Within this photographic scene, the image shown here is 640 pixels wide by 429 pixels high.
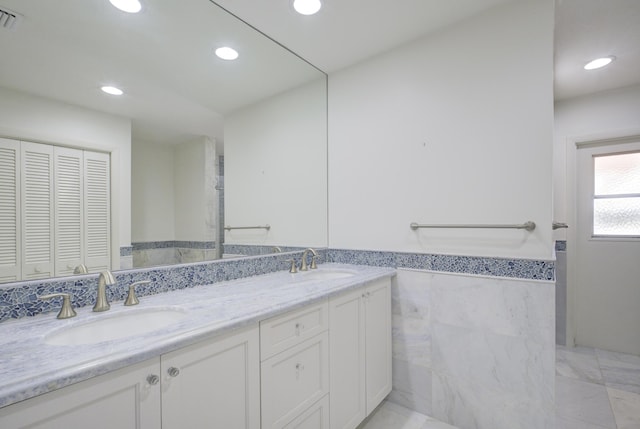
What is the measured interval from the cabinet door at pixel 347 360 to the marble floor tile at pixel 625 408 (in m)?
1.53

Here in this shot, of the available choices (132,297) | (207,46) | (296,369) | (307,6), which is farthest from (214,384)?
(307,6)

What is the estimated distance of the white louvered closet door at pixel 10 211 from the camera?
1006 millimetres

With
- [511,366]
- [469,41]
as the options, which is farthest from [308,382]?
[469,41]

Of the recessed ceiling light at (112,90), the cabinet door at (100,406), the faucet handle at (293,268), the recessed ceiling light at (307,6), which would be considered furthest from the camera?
the faucet handle at (293,268)

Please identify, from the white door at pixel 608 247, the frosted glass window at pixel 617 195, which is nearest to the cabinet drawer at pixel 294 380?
the white door at pixel 608 247

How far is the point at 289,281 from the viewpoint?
169cm

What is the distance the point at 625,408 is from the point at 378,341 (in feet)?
5.30

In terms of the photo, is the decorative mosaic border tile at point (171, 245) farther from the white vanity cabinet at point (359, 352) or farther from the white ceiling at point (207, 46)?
the white vanity cabinet at point (359, 352)

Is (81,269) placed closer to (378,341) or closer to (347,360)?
(347,360)

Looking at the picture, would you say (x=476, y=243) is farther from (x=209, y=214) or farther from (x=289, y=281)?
(x=209, y=214)

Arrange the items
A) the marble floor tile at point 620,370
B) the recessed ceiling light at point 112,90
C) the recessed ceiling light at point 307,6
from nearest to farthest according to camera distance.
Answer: the recessed ceiling light at point 112,90 → the recessed ceiling light at point 307,6 → the marble floor tile at point 620,370

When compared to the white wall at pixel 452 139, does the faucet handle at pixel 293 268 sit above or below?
below

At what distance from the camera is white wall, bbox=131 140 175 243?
1356 mm

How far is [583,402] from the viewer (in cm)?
193
